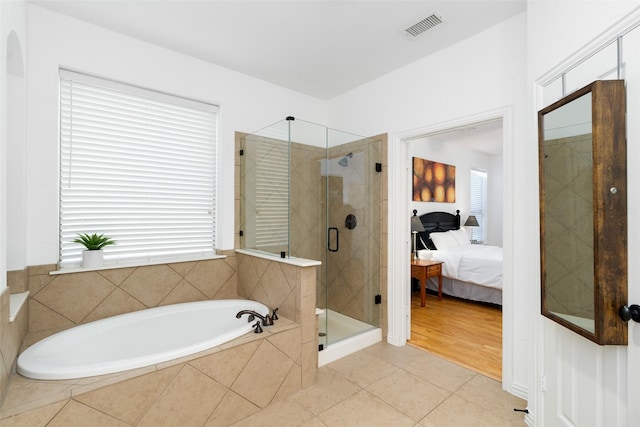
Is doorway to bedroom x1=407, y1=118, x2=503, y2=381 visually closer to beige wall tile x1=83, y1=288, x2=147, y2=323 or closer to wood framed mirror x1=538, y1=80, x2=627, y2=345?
wood framed mirror x1=538, y1=80, x2=627, y2=345

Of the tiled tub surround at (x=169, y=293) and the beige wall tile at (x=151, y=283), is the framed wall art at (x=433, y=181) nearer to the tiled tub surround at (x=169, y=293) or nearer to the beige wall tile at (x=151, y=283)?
the tiled tub surround at (x=169, y=293)

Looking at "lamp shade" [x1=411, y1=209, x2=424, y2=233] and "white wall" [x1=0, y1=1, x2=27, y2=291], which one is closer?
"white wall" [x1=0, y1=1, x2=27, y2=291]

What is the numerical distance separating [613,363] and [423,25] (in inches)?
88.7

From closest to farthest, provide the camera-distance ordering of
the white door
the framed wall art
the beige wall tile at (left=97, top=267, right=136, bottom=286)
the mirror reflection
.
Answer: the white door → the mirror reflection → the beige wall tile at (left=97, top=267, right=136, bottom=286) → the framed wall art

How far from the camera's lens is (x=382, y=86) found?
9.96 feet

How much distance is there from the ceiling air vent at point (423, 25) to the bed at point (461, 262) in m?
2.94

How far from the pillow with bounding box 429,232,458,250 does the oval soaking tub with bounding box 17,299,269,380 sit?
331cm

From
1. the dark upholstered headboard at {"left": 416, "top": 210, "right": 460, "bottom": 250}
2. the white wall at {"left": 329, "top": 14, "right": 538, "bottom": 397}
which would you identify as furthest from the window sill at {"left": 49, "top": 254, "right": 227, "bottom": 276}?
the dark upholstered headboard at {"left": 416, "top": 210, "right": 460, "bottom": 250}

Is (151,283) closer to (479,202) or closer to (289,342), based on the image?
(289,342)

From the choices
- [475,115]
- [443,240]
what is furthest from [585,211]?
[443,240]

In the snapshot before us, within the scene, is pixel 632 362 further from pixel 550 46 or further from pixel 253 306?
pixel 253 306

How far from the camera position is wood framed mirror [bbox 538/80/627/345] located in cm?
121

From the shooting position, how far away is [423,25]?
223cm

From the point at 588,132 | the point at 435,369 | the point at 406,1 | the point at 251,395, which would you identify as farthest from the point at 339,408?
the point at 406,1
